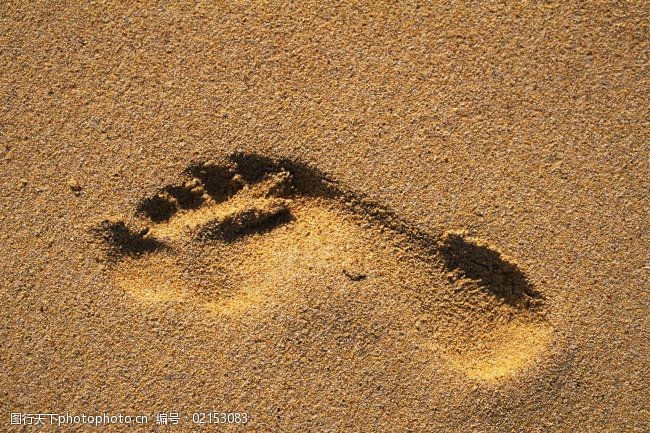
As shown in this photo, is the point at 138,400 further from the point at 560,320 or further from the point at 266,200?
the point at 560,320

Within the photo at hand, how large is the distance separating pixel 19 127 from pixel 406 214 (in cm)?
98

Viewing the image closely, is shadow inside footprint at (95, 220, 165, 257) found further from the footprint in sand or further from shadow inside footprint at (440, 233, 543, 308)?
shadow inside footprint at (440, 233, 543, 308)

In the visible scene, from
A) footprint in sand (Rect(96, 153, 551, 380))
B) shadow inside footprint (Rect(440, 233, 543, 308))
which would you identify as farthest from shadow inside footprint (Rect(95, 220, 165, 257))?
shadow inside footprint (Rect(440, 233, 543, 308))

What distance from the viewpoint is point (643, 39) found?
55.7 inches

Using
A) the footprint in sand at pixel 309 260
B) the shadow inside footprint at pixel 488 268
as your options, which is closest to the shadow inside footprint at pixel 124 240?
the footprint in sand at pixel 309 260

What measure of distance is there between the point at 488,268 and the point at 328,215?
0.41 meters

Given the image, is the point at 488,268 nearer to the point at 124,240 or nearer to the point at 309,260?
the point at 309,260

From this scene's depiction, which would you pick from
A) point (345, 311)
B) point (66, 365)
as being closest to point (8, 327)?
point (66, 365)

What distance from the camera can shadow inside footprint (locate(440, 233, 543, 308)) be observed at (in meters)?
1.43

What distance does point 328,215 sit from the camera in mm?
1460

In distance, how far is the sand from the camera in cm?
143

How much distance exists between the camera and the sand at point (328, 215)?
4.68 feet

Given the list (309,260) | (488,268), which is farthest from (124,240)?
(488,268)

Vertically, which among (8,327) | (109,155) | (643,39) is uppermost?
(643,39)
